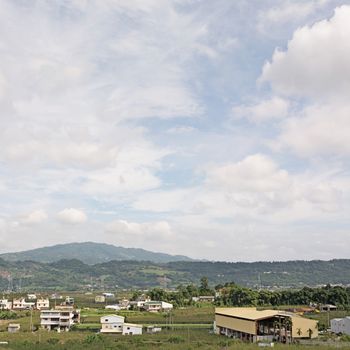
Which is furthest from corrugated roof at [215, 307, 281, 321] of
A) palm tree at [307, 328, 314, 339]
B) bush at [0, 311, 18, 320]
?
bush at [0, 311, 18, 320]

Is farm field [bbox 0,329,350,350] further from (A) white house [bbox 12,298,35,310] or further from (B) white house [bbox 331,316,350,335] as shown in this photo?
(A) white house [bbox 12,298,35,310]

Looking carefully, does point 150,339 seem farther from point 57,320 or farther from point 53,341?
point 57,320

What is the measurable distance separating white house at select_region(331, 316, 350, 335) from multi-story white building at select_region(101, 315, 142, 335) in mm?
18365

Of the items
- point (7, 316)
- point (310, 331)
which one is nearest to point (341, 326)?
point (310, 331)

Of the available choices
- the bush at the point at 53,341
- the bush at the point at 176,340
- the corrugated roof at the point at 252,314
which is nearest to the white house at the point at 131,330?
the corrugated roof at the point at 252,314

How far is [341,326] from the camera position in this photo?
45.2 metres

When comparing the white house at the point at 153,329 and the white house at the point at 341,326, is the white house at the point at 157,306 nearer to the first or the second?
the white house at the point at 153,329

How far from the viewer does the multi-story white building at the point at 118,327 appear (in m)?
49.4

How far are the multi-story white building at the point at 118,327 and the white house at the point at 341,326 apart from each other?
18365mm

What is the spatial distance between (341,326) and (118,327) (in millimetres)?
21810

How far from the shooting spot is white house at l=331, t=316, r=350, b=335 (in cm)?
4409

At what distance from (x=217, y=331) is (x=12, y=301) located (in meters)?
49.9

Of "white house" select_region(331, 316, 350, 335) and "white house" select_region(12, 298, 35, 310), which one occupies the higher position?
"white house" select_region(331, 316, 350, 335)

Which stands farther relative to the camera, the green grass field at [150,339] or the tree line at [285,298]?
the tree line at [285,298]
